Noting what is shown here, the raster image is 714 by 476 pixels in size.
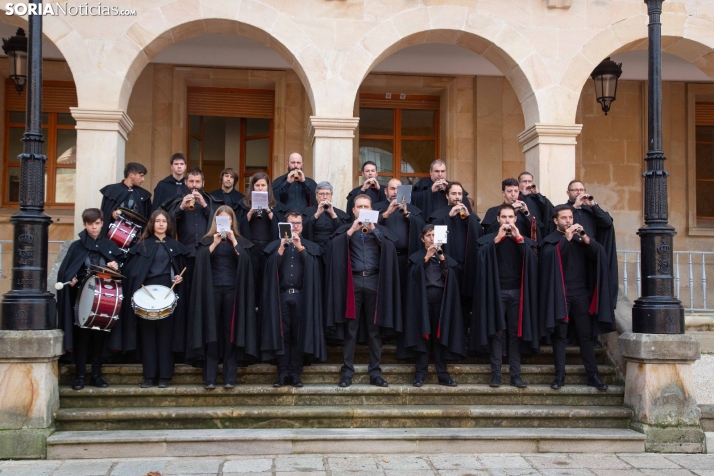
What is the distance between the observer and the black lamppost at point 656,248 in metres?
7.18

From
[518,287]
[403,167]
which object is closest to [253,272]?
[518,287]

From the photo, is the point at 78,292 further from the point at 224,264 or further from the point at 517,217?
the point at 517,217

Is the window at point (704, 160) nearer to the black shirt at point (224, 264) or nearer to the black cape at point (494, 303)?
the black cape at point (494, 303)

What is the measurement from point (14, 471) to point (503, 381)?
4442mm

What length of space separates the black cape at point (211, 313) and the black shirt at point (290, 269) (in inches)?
11.3

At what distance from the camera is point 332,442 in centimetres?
664

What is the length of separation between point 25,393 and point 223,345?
175 cm

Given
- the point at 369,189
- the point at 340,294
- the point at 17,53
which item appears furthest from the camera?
the point at 17,53

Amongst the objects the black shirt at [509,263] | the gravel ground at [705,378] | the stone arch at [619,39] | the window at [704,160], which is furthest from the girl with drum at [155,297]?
the window at [704,160]

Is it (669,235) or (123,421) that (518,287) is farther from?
(123,421)

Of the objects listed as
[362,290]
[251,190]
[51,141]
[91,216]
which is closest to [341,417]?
[362,290]

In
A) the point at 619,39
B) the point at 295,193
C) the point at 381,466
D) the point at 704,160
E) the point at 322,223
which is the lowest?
the point at 381,466

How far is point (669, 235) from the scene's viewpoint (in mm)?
7246

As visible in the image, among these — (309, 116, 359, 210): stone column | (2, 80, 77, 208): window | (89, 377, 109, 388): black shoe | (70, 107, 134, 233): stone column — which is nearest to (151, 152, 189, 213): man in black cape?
(70, 107, 134, 233): stone column
